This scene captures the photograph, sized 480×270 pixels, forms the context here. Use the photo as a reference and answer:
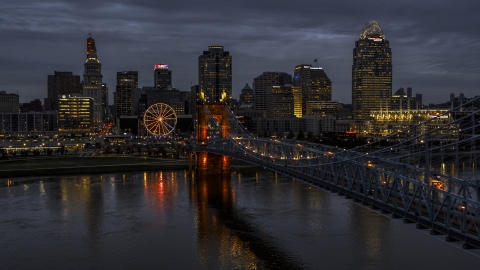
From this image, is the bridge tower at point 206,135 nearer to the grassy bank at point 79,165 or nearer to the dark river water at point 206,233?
the grassy bank at point 79,165

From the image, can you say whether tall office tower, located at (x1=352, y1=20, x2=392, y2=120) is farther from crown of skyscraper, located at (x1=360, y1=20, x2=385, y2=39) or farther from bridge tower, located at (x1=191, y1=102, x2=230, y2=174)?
bridge tower, located at (x1=191, y1=102, x2=230, y2=174)

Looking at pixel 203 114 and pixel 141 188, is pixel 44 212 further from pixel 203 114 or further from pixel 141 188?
pixel 203 114

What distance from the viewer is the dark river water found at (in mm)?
23344

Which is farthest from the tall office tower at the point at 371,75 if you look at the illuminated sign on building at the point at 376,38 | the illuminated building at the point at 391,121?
the illuminated building at the point at 391,121

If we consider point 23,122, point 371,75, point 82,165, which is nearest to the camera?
point 82,165

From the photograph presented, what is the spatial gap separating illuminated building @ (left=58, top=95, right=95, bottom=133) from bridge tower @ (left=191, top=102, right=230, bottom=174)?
95238mm

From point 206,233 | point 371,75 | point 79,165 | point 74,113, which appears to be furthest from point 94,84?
point 206,233

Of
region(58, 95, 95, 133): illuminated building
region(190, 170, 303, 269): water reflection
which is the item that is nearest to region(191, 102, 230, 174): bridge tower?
region(190, 170, 303, 269): water reflection

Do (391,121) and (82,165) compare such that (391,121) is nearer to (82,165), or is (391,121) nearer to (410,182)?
(82,165)

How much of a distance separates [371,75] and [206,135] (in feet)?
403

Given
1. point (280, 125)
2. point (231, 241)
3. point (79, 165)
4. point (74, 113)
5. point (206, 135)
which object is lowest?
point (231, 241)

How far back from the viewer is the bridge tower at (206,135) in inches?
2184

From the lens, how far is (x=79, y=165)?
61188 mm

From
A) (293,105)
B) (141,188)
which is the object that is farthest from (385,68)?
(141,188)
